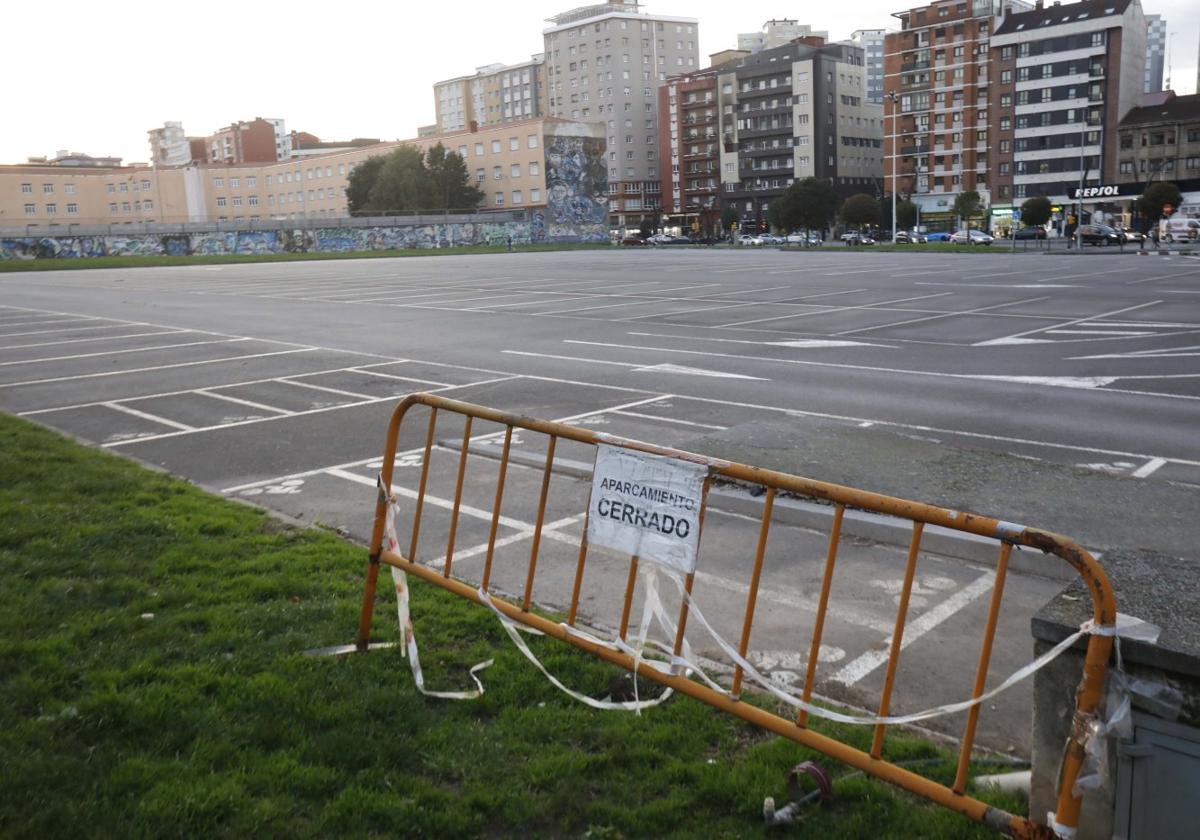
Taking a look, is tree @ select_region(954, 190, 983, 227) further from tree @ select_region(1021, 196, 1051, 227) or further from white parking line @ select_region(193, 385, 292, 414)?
white parking line @ select_region(193, 385, 292, 414)

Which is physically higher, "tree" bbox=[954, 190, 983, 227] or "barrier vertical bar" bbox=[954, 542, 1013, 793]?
"tree" bbox=[954, 190, 983, 227]

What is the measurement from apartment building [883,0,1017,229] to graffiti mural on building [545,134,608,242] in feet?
106

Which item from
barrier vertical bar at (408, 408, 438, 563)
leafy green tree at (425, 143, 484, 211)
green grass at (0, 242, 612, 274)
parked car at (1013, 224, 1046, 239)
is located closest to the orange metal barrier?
barrier vertical bar at (408, 408, 438, 563)

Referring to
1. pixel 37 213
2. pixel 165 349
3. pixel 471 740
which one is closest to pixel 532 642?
pixel 471 740

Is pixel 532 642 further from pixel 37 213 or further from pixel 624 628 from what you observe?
pixel 37 213

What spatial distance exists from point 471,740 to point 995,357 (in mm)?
14466

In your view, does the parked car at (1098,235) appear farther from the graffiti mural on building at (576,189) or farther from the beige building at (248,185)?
the beige building at (248,185)

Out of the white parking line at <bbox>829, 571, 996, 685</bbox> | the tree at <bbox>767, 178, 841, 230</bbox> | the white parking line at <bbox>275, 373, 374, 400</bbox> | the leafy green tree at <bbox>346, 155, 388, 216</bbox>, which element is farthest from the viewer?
the leafy green tree at <bbox>346, 155, 388, 216</bbox>

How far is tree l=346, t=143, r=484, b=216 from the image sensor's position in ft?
362

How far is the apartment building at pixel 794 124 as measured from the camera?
129 m

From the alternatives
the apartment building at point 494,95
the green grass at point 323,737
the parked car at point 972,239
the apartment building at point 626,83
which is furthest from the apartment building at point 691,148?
the green grass at point 323,737

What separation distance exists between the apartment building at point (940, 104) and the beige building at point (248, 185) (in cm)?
3430

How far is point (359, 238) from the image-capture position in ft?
325

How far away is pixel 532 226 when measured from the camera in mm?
111500
